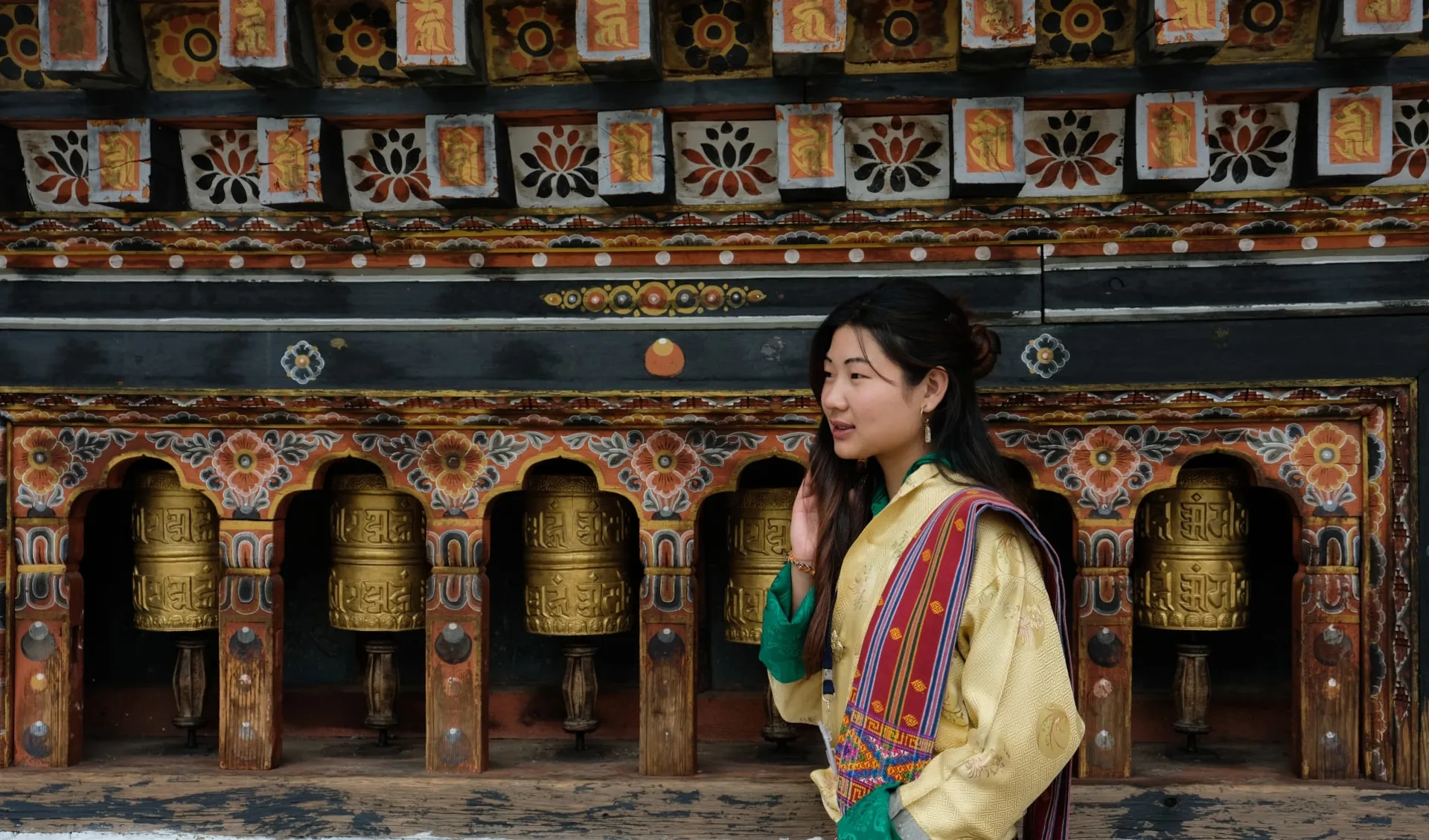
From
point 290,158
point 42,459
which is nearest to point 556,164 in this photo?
point 290,158

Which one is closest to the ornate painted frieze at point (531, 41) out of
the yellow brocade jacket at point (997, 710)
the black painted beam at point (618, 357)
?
the black painted beam at point (618, 357)

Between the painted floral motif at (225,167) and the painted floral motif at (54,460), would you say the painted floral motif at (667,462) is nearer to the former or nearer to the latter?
the painted floral motif at (225,167)

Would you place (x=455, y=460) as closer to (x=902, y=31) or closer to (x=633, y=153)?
(x=633, y=153)

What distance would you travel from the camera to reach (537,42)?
3.09 metres

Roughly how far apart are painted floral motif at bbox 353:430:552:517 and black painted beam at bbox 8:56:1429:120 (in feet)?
3.02

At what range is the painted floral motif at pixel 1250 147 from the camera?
3.02 m

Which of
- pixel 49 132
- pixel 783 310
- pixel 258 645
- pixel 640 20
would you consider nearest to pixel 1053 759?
pixel 783 310

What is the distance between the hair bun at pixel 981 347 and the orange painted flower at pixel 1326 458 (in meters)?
1.40

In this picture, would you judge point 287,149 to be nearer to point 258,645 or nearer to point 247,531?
point 247,531

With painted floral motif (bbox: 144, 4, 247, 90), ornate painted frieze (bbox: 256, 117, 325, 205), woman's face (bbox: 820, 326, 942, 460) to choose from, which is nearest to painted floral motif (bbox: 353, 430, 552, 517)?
ornate painted frieze (bbox: 256, 117, 325, 205)

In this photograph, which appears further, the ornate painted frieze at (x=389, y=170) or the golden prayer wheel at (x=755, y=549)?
the golden prayer wheel at (x=755, y=549)

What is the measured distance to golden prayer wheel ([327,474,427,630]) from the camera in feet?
11.3

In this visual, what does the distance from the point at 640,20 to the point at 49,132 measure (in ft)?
5.79

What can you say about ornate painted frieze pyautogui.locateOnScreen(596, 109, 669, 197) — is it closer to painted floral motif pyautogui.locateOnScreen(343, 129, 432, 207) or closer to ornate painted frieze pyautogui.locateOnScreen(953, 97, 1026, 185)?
painted floral motif pyautogui.locateOnScreen(343, 129, 432, 207)
